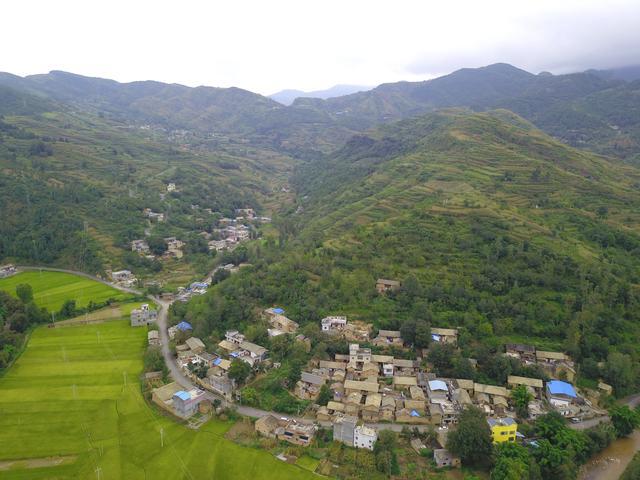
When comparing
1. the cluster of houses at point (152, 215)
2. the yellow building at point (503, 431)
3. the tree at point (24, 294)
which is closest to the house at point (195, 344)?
the tree at point (24, 294)

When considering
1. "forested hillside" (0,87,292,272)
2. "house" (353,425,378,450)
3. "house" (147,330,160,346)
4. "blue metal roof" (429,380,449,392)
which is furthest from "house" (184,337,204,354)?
"forested hillside" (0,87,292,272)

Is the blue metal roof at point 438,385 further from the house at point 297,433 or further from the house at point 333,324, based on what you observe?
the house at point 333,324

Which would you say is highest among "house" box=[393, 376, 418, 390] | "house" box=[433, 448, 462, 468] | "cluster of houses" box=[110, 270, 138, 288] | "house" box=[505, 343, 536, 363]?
"house" box=[505, 343, 536, 363]

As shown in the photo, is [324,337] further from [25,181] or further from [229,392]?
[25,181]

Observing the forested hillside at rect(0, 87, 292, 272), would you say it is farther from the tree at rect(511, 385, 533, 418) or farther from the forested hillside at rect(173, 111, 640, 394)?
the tree at rect(511, 385, 533, 418)

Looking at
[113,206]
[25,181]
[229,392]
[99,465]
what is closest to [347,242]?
[229,392]

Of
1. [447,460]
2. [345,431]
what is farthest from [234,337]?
[447,460]
